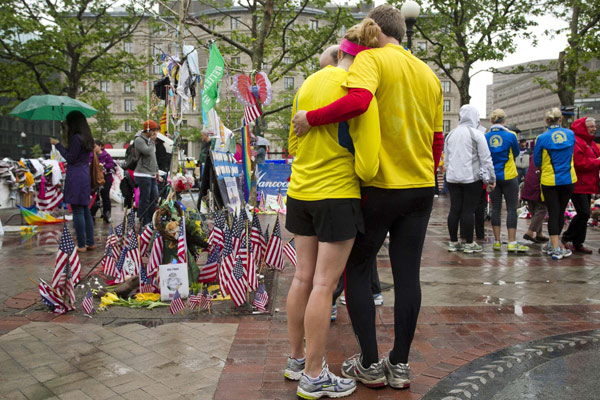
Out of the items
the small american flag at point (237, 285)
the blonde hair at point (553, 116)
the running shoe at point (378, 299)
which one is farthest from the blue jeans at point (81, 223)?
the blonde hair at point (553, 116)

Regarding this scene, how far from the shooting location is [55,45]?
58.0 ft

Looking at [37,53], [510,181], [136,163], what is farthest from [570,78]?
[37,53]

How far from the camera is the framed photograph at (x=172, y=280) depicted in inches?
183

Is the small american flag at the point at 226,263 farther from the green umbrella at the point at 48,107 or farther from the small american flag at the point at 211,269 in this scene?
the green umbrella at the point at 48,107

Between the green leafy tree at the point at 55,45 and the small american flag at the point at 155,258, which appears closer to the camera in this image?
the small american flag at the point at 155,258

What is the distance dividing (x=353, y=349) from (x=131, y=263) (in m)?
2.60

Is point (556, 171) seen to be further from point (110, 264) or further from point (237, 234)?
point (110, 264)

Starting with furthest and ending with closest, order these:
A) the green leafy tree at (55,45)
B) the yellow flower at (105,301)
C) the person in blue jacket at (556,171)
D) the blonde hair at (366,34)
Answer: the green leafy tree at (55,45) → the person in blue jacket at (556,171) → the yellow flower at (105,301) → the blonde hair at (366,34)

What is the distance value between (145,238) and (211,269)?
829 millimetres

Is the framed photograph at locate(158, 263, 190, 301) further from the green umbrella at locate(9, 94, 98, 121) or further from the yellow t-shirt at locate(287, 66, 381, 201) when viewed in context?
the green umbrella at locate(9, 94, 98, 121)

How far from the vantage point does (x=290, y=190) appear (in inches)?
115

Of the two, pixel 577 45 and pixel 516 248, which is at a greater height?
pixel 577 45

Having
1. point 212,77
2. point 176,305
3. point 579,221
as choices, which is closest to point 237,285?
point 176,305

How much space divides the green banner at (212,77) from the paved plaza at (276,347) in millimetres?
2004
